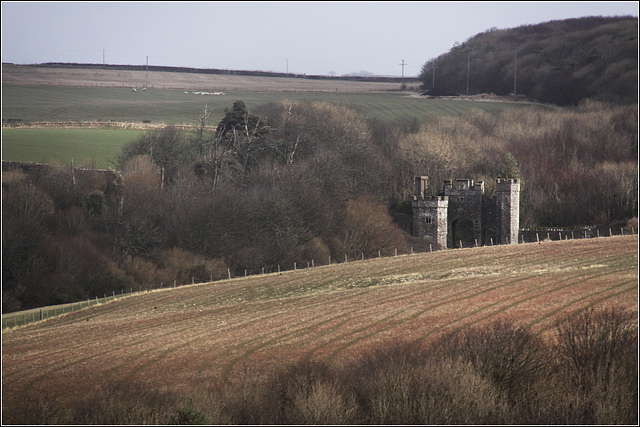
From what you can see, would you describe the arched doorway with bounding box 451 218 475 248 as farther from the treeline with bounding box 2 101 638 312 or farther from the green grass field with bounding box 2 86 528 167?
the green grass field with bounding box 2 86 528 167

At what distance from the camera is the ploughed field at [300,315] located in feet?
67.0

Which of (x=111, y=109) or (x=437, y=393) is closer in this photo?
(x=437, y=393)

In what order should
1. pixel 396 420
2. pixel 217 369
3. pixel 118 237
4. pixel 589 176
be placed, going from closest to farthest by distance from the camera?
pixel 396 420 < pixel 217 369 < pixel 118 237 < pixel 589 176

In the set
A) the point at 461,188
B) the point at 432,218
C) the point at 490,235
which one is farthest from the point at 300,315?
the point at 490,235

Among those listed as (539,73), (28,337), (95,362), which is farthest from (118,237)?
(539,73)

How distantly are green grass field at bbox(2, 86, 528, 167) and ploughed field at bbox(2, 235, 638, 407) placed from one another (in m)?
24.2

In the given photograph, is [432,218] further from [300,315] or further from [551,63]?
[551,63]

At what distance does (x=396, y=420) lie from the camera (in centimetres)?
1448

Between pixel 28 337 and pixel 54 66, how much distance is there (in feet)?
173

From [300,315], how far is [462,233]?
2818 cm

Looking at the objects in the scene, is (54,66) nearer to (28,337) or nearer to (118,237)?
(118,237)

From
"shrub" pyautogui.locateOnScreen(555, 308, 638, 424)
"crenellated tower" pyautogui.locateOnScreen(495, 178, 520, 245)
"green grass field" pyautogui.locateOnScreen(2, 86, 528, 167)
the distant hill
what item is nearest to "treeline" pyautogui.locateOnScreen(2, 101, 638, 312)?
"green grass field" pyautogui.locateOnScreen(2, 86, 528, 167)

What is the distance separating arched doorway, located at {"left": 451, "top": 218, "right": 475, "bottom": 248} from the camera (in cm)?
5200

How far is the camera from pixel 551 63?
3556 inches
